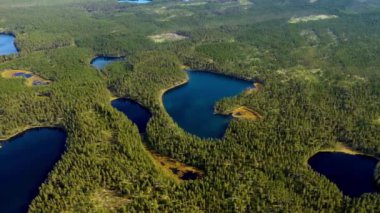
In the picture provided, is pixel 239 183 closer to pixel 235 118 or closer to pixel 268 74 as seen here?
pixel 235 118

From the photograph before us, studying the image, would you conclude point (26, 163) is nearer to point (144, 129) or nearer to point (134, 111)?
point (144, 129)

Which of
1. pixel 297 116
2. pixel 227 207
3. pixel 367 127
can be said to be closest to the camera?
pixel 227 207

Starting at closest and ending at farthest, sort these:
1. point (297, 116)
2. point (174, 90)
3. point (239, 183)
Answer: point (239, 183) < point (297, 116) < point (174, 90)

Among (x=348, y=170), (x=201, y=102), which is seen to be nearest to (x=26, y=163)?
(x=201, y=102)

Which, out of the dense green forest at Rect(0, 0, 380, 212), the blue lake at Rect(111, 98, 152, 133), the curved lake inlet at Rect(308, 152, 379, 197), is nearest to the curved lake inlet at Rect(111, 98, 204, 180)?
the blue lake at Rect(111, 98, 152, 133)

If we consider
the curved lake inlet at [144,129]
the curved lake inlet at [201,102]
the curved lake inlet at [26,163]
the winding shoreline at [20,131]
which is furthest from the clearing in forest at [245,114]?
the winding shoreline at [20,131]

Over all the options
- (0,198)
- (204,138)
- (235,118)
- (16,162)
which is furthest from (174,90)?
(0,198)

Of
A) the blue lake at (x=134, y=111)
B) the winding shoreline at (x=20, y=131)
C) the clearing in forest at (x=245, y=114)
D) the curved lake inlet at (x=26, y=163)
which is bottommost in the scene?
the curved lake inlet at (x=26, y=163)

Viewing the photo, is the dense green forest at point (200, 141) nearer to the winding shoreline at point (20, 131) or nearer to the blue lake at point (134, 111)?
the winding shoreline at point (20, 131)
